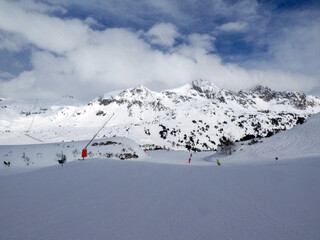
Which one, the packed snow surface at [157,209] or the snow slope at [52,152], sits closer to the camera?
the packed snow surface at [157,209]

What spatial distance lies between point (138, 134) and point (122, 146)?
121m

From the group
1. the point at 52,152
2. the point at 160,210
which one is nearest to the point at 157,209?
the point at 160,210

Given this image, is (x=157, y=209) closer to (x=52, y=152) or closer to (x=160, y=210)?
(x=160, y=210)

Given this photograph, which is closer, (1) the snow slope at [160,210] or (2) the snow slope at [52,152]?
(1) the snow slope at [160,210]

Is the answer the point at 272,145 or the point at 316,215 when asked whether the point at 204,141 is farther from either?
the point at 316,215

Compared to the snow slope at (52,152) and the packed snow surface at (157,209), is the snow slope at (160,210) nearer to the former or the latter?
the packed snow surface at (157,209)

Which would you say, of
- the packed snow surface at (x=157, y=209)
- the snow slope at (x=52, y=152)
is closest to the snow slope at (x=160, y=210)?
the packed snow surface at (x=157, y=209)

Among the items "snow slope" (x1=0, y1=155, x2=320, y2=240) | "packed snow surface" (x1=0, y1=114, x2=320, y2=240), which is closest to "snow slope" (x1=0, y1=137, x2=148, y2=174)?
"packed snow surface" (x1=0, y1=114, x2=320, y2=240)

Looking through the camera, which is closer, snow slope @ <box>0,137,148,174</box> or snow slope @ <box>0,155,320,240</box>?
snow slope @ <box>0,155,320,240</box>

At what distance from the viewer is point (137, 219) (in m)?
3.93

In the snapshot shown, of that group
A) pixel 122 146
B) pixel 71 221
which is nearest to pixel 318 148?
pixel 122 146

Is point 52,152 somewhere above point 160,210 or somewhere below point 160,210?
above

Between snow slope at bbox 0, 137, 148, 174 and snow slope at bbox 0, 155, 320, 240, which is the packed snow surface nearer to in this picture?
snow slope at bbox 0, 155, 320, 240

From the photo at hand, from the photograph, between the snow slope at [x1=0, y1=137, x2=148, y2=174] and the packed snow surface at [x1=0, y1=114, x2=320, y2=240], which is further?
the snow slope at [x1=0, y1=137, x2=148, y2=174]
